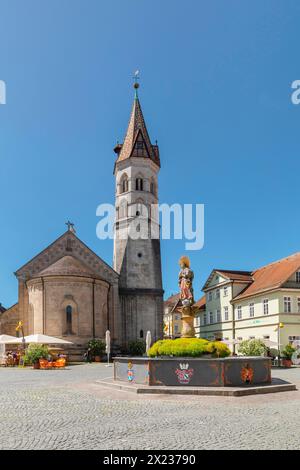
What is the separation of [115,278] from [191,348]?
3522cm

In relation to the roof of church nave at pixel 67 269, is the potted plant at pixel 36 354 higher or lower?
lower

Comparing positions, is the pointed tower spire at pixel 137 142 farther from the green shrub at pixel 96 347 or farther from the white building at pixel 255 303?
the green shrub at pixel 96 347

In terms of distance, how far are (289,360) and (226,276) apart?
2006 cm

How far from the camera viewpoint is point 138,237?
58.2 m

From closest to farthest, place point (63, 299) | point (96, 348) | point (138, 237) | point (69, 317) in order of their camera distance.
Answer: point (96, 348), point (63, 299), point (69, 317), point (138, 237)

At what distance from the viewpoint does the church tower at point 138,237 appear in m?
56.0

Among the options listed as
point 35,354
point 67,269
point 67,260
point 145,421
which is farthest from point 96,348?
point 145,421

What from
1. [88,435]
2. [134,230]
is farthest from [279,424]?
[134,230]

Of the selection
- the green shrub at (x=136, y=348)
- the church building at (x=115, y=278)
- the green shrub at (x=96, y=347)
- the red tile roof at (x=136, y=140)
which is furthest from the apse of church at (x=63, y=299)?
the red tile roof at (x=136, y=140)

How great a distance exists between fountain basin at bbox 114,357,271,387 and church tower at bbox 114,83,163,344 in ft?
121

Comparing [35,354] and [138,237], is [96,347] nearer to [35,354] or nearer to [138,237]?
[35,354]

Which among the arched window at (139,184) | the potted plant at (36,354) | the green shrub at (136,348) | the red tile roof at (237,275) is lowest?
the green shrub at (136,348)

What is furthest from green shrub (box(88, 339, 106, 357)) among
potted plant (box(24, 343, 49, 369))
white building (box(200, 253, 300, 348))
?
white building (box(200, 253, 300, 348))
